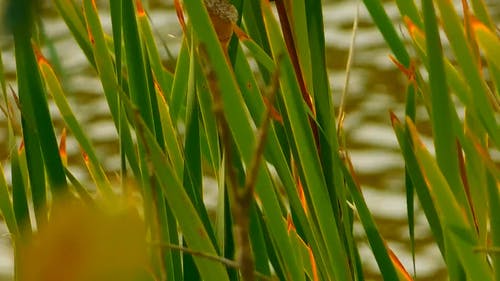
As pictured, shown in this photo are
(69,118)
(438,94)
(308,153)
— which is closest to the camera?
(438,94)

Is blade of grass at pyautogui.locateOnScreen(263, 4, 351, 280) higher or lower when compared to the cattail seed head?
lower

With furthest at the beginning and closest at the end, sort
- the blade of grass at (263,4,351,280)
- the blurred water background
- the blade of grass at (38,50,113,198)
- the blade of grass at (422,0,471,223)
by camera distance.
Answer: the blurred water background, the blade of grass at (38,50,113,198), the blade of grass at (263,4,351,280), the blade of grass at (422,0,471,223)

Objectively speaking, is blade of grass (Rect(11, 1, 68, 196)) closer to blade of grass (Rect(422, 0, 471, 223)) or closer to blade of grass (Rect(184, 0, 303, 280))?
blade of grass (Rect(184, 0, 303, 280))

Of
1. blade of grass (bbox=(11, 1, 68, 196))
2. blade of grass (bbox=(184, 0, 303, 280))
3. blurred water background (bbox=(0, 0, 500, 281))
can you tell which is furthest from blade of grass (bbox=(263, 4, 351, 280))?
blurred water background (bbox=(0, 0, 500, 281))

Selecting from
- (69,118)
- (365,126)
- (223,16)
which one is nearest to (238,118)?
(223,16)

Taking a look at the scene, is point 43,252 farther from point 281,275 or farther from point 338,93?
point 338,93

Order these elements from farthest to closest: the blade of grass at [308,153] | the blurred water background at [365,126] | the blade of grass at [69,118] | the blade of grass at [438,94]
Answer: the blurred water background at [365,126]
the blade of grass at [69,118]
the blade of grass at [308,153]
the blade of grass at [438,94]

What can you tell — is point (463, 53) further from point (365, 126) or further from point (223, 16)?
point (365, 126)

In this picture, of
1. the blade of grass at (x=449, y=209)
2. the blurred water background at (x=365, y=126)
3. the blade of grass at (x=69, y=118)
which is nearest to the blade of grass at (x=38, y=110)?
the blade of grass at (x=69, y=118)

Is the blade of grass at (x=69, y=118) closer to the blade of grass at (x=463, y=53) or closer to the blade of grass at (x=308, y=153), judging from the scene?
the blade of grass at (x=308, y=153)
